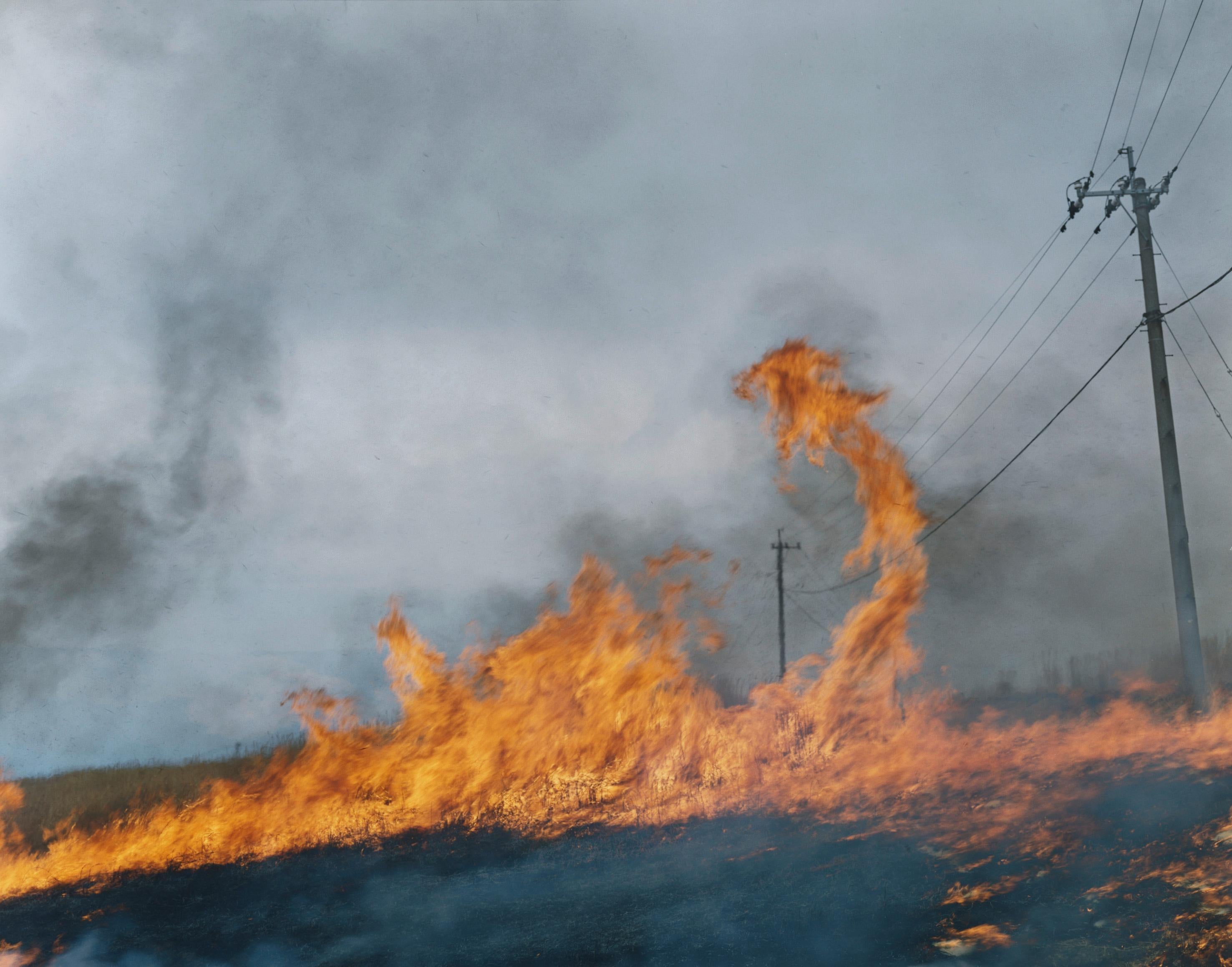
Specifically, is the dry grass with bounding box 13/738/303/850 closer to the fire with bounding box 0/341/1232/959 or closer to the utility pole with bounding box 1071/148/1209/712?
the fire with bounding box 0/341/1232/959

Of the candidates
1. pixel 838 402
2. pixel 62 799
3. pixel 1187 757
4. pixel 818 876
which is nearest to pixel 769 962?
pixel 818 876

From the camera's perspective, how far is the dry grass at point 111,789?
15.3 meters

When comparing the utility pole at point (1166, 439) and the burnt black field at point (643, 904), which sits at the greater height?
the utility pole at point (1166, 439)

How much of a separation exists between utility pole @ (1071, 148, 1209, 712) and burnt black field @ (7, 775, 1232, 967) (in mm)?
3322

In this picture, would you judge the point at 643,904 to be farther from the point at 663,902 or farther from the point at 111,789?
the point at 111,789

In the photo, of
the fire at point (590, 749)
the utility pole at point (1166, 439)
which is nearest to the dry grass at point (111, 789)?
the fire at point (590, 749)

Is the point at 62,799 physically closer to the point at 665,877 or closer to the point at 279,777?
the point at 279,777

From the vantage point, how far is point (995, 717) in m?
16.6

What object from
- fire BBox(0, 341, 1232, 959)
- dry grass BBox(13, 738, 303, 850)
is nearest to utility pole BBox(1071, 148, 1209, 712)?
fire BBox(0, 341, 1232, 959)

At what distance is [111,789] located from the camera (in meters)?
18.0

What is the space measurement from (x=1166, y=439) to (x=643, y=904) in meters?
11.9

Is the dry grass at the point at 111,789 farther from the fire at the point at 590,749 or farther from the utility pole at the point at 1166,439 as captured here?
the utility pole at the point at 1166,439

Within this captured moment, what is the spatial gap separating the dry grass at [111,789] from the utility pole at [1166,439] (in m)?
15.6

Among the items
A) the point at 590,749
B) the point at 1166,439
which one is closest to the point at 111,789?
the point at 590,749
